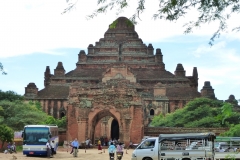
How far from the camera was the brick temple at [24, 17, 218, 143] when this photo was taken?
41.8 metres

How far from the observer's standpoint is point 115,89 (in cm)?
4156

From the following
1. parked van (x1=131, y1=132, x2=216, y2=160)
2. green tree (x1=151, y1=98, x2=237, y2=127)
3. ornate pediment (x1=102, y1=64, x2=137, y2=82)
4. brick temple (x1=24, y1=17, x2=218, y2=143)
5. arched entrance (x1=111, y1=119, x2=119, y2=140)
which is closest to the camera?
parked van (x1=131, y1=132, x2=216, y2=160)

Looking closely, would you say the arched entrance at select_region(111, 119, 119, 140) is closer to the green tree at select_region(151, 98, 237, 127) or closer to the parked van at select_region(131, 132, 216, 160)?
the green tree at select_region(151, 98, 237, 127)

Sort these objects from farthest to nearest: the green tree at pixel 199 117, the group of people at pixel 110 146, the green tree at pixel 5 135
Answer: the green tree at pixel 199 117
the green tree at pixel 5 135
the group of people at pixel 110 146

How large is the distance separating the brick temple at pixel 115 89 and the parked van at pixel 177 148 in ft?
68.3

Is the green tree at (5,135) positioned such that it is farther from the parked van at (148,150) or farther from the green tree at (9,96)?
the green tree at (9,96)

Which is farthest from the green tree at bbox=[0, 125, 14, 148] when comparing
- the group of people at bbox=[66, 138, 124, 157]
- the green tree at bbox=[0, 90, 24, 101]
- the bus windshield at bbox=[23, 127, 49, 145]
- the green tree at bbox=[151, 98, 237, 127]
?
the green tree at bbox=[151, 98, 237, 127]

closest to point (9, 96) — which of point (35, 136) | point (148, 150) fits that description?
point (35, 136)

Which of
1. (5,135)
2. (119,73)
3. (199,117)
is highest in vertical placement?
(119,73)

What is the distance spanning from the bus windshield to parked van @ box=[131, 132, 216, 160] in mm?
8270

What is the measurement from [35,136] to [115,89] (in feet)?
48.4

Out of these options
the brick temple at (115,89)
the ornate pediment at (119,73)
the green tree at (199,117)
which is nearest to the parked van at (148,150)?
the brick temple at (115,89)

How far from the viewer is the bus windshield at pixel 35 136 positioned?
90.4 ft

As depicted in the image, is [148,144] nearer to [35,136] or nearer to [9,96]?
[35,136]
